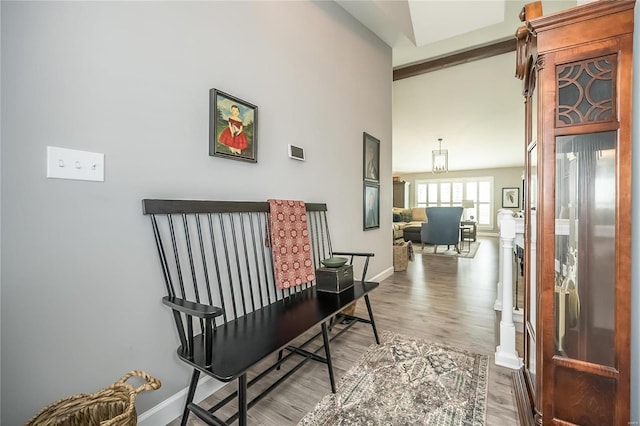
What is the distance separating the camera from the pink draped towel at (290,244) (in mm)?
1967

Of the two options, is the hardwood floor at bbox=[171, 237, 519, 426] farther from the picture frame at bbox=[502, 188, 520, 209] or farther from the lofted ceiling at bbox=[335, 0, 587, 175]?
the picture frame at bbox=[502, 188, 520, 209]

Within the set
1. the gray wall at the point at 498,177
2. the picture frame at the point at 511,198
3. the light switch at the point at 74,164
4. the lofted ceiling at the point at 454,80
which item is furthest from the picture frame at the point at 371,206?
the picture frame at the point at 511,198

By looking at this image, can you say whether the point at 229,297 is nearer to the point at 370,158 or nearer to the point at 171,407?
the point at 171,407

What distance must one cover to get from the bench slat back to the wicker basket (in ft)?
1.02

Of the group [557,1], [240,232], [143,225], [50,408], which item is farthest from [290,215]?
[557,1]

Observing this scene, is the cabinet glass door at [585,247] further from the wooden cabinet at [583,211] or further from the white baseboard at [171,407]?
the white baseboard at [171,407]

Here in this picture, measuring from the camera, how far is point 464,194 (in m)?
11.6

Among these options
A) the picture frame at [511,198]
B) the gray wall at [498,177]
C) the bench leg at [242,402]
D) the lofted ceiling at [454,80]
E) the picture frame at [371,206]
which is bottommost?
the bench leg at [242,402]

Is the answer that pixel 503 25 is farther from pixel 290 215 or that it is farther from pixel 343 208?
pixel 290 215

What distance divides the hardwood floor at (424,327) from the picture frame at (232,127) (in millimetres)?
1455

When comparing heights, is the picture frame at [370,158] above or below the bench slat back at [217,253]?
above

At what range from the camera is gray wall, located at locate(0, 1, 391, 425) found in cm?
104

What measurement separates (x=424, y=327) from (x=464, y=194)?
10498 millimetres

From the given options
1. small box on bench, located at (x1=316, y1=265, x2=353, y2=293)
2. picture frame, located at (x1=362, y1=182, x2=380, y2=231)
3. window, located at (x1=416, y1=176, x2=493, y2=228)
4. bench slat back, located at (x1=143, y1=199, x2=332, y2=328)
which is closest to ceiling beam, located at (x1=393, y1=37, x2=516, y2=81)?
picture frame, located at (x1=362, y1=182, x2=380, y2=231)
